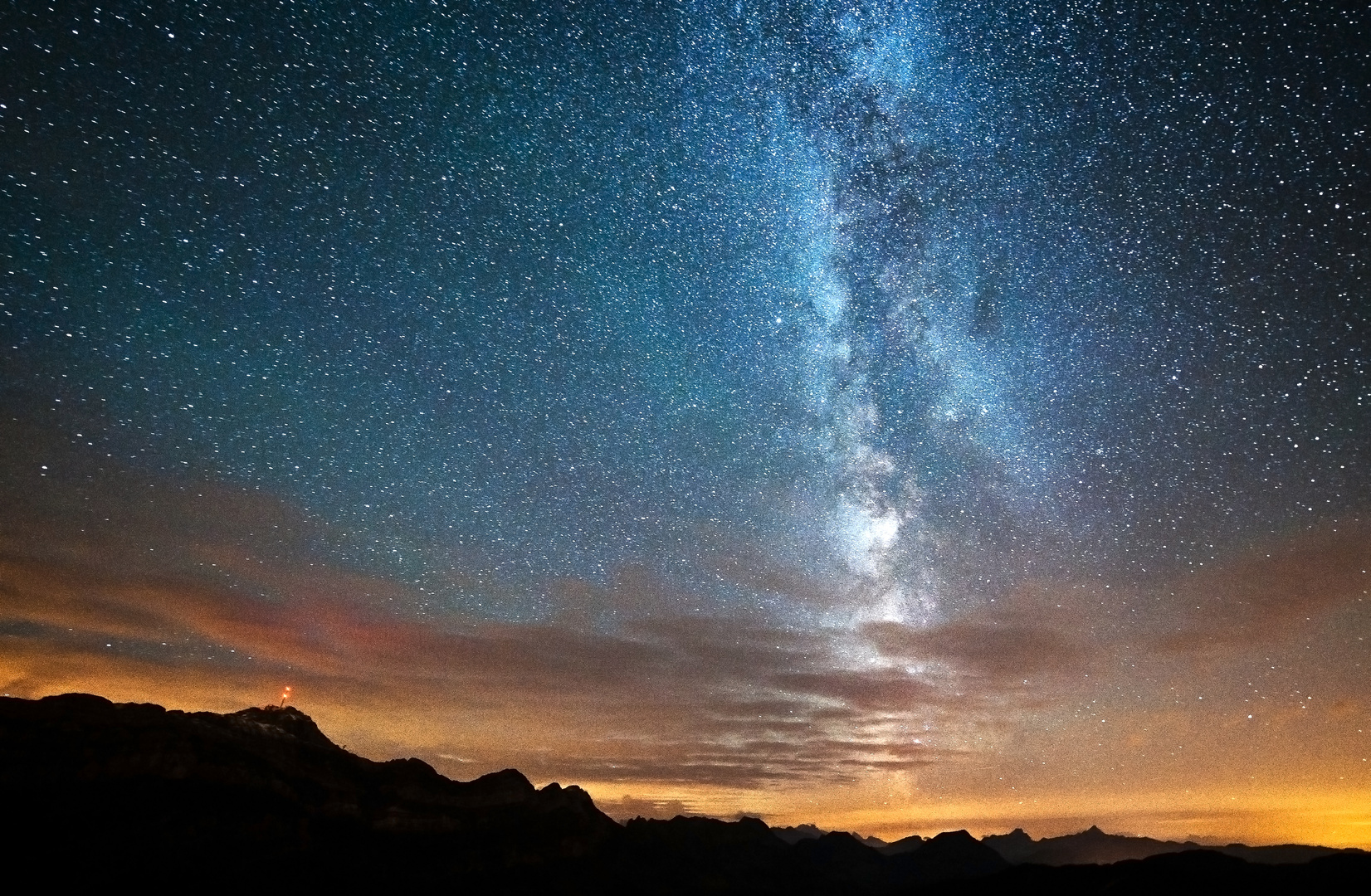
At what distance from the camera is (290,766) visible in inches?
3765

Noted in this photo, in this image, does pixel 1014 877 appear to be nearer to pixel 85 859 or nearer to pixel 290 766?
pixel 290 766

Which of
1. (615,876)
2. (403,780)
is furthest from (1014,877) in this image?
(403,780)

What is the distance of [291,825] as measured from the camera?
282ft

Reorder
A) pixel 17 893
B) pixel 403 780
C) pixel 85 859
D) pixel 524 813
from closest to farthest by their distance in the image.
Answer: pixel 17 893 → pixel 85 859 → pixel 403 780 → pixel 524 813

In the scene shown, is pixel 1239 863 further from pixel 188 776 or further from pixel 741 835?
pixel 188 776

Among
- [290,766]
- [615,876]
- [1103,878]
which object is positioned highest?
[290,766]

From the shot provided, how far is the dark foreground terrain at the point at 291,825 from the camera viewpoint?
6869 centimetres

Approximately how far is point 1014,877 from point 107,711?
396ft

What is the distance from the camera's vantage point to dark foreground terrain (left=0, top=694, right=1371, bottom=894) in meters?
68.7

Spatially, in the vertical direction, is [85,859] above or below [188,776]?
below

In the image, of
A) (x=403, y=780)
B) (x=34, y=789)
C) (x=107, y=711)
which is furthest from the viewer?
(x=403, y=780)

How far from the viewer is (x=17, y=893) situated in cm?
5712

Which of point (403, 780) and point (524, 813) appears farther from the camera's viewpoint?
point (524, 813)

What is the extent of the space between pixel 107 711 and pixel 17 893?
82.6 ft
